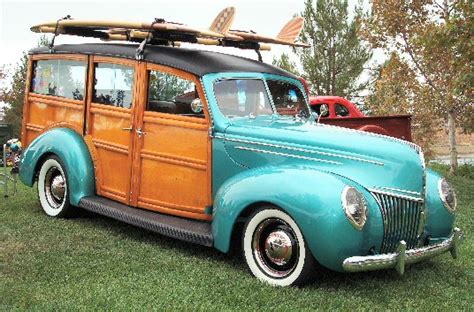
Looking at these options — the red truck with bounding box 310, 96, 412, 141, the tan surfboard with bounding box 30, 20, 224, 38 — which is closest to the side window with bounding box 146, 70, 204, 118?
the tan surfboard with bounding box 30, 20, 224, 38

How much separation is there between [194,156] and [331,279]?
1724mm

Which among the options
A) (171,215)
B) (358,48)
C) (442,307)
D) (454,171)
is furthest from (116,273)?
(358,48)

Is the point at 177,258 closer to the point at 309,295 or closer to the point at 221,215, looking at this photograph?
the point at 221,215

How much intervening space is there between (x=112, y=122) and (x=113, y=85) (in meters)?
0.41

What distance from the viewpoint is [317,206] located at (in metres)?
4.60

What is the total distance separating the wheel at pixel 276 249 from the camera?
15.6ft

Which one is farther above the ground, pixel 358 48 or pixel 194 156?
pixel 358 48

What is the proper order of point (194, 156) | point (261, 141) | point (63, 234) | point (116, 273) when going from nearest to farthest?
point (116, 273), point (261, 141), point (194, 156), point (63, 234)

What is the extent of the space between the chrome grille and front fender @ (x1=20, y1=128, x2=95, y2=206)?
338cm

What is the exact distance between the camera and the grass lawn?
4.41m

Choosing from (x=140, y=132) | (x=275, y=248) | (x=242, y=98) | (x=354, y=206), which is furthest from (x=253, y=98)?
(x=354, y=206)

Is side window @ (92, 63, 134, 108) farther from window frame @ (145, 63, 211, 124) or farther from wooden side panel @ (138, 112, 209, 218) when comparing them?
wooden side panel @ (138, 112, 209, 218)

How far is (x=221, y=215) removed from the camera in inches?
205

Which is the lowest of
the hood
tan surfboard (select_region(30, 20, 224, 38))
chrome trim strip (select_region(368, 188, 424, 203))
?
chrome trim strip (select_region(368, 188, 424, 203))
